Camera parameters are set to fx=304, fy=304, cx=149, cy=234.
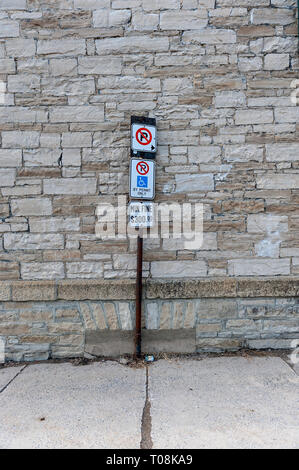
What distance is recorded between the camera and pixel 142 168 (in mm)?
3254

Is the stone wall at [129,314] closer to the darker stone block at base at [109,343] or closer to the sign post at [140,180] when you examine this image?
the darker stone block at base at [109,343]

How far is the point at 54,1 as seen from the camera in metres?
3.42

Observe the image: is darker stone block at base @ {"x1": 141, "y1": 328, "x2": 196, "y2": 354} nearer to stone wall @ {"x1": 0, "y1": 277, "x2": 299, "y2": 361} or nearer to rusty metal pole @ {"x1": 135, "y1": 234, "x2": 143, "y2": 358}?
stone wall @ {"x1": 0, "y1": 277, "x2": 299, "y2": 361}

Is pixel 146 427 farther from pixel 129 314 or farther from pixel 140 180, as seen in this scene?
pixel 140 180

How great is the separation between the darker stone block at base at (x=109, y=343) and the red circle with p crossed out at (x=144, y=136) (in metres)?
2.10

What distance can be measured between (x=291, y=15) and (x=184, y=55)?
4.24ft

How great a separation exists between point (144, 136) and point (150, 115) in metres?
0.36

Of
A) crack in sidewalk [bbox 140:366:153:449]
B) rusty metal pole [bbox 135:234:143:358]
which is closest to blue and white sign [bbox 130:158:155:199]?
rusty metal pole [bbox 135:234:143:358]

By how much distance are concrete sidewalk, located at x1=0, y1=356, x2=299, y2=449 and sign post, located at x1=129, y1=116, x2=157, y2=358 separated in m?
0.57

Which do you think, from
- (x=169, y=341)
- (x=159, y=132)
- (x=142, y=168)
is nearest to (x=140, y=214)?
(x=142, y=168)

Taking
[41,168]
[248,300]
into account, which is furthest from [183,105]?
[248,300]

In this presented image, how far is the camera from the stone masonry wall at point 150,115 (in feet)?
11.3

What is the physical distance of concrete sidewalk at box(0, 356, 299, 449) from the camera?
6.98 feet

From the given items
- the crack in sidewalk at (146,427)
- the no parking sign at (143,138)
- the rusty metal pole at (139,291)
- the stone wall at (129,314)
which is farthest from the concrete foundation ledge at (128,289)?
the no parking sign at (143,138)
